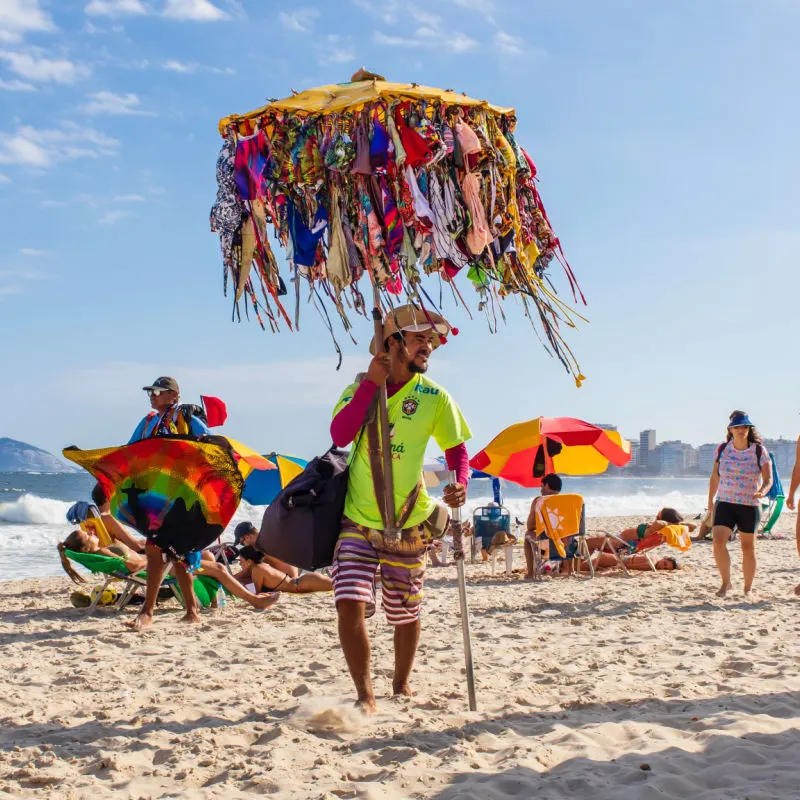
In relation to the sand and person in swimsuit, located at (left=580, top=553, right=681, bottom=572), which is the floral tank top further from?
person in swimsuit, located at (left=580, top=553, right=681, bottom=572)

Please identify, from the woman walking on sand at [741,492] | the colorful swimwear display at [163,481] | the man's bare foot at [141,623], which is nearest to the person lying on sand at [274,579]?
the man's bare foot at [141,623]

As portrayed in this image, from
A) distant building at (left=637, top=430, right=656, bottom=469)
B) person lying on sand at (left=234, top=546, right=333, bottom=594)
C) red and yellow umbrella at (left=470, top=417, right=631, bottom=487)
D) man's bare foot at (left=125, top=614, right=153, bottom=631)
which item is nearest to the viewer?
man's bare foot at (left=125, top=614, right=153, bottom=631)

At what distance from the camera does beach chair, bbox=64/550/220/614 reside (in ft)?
22.1

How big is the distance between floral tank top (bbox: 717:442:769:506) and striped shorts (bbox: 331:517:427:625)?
428 cm

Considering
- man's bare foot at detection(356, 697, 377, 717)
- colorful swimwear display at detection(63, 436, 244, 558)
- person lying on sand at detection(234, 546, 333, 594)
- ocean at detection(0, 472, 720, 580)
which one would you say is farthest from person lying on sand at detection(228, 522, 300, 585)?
ocean at detection(0, 472, 720, 580)

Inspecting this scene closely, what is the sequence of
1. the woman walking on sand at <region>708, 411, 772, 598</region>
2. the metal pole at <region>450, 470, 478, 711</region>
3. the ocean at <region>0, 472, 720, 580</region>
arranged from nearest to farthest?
the metal pole at <region>450, 470, 478, 711</region>, the woman walking on sand at <region>708, 411, 772, 598</region>, the ocean at <region>0, 472, 720, 580</region>

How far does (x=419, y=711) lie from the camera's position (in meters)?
3.55

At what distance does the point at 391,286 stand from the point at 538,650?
2402mm

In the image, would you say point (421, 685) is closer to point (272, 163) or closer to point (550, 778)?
point (550, 778)

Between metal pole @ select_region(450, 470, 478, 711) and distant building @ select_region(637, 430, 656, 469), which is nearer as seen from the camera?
metal pole @ select_region(450, 470, 478, 711)

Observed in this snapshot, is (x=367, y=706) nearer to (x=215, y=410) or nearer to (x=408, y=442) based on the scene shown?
(x=408, y=442)

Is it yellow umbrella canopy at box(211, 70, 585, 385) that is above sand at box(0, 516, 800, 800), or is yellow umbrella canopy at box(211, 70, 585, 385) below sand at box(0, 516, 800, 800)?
above

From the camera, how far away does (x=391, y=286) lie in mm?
4070

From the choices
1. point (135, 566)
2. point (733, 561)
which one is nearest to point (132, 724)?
point (135, 566)
